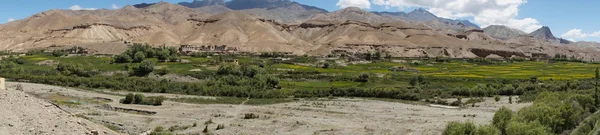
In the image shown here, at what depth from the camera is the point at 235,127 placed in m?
40.1

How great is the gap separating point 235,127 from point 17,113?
20.0 metres

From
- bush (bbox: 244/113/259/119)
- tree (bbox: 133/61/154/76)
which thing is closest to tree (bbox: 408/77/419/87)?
bush (bbox: 244/113/259/119)

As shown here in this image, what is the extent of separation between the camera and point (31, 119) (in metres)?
21.4

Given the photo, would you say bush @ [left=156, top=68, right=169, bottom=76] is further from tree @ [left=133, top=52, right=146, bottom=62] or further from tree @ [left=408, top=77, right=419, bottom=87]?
tree @ [left=408, top=77, right=419, bottom=87]

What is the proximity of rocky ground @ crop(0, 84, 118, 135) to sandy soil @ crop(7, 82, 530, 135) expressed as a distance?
11.5 metres

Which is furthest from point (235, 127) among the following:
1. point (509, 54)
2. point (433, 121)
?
point (509, 54)

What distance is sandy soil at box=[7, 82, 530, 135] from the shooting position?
3931cm

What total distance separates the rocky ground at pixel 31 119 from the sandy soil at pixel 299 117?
11533mm

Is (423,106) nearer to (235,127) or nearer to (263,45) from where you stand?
(235,127)

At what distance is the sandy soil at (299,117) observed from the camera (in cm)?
3931

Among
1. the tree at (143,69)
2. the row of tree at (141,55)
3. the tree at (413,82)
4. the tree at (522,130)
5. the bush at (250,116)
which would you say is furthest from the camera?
the row of tree at (141,55)

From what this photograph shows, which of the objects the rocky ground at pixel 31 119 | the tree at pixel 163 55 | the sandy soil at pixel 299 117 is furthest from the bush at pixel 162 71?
the rocky ground at pixel 31 119

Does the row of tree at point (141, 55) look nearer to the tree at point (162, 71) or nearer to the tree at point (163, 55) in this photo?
the tree at point (163, 55)

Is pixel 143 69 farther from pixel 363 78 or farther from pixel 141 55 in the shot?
pixel 363 78
